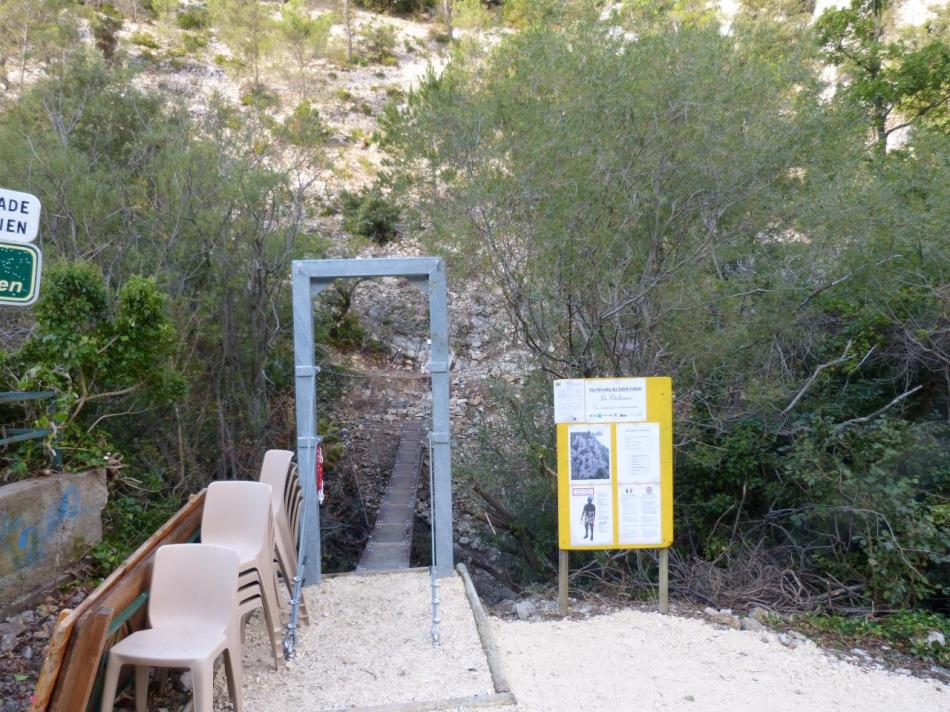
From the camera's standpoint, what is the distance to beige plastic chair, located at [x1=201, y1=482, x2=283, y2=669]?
382cm

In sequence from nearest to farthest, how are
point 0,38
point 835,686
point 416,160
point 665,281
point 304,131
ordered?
point 835,686, point 665,281, point 416,160, point 304,131, point 0,38

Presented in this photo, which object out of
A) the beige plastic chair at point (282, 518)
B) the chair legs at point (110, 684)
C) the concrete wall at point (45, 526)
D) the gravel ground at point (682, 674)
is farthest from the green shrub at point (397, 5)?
the chair legs at point (110, 684)

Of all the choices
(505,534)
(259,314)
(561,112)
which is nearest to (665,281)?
(561,112)

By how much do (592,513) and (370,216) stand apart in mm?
13212

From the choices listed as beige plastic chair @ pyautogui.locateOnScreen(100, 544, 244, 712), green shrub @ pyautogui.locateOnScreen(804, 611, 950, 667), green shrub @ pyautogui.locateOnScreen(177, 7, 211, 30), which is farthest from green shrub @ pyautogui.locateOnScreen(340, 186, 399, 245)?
green shrub @ pyautogui.locateOnScreen(177, 7, 211, 30)

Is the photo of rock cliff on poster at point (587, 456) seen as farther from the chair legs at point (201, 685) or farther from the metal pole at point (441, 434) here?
the chair legs at point (201, 685)

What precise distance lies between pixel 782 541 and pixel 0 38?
20.8 metres

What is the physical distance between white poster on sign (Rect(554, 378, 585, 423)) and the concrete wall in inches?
135

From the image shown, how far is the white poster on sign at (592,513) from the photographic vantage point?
16.3 ft

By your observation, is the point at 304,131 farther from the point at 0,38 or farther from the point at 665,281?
the point at 0,38

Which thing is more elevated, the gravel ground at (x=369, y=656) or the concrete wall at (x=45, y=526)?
the concrete wall at (x=45, y=526)

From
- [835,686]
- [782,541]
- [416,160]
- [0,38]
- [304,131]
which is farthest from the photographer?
[0,38]

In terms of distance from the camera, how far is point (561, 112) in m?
6.53

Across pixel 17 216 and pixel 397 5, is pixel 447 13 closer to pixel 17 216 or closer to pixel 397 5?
pixel 397 5
